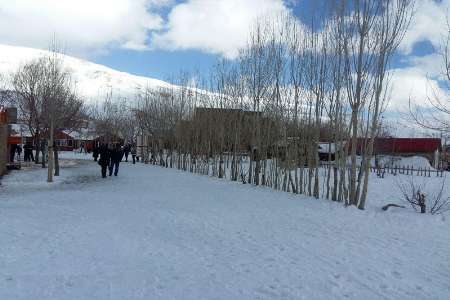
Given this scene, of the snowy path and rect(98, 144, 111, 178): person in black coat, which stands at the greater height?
rect(98, 144, 111, 178): person in black coat

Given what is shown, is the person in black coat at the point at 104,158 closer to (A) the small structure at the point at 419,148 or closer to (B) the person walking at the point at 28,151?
(B) the person walking at the point at 28,151

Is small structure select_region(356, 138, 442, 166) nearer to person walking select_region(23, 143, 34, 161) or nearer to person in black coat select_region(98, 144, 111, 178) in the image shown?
person walking select_region(23, 143, 34, 161)

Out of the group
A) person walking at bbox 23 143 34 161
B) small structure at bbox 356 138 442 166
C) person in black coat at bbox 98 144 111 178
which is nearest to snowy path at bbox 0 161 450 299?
person in black coat at bbox 98 144 111 178

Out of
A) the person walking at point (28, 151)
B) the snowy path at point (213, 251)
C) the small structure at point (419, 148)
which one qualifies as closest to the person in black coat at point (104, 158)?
the snowy path at point (213, 251)

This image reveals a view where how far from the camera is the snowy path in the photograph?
4.88 metres

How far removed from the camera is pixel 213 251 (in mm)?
6621

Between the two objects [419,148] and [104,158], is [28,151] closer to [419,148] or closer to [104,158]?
[104,158]

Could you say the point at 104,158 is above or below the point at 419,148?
below

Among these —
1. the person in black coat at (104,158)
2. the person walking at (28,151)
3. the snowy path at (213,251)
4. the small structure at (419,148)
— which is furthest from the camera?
the small structure at (419,148)

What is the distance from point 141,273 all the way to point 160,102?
29043 millimetres

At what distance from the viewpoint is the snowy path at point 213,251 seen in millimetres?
4879

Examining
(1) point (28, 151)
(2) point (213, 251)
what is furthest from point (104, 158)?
(1) point (28, 151)

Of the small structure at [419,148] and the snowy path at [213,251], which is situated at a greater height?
the small structure at [419,148]

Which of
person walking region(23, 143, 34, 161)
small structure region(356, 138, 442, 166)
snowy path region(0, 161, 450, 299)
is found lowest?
snowy path region(0, 161, 450, 299)
